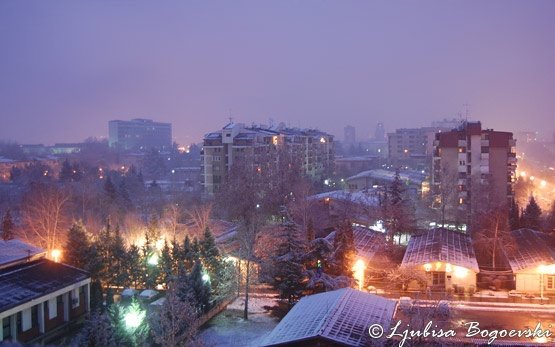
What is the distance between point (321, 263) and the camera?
64.1ft

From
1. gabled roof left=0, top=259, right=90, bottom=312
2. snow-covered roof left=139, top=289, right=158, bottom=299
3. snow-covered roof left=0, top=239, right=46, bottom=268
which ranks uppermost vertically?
snow-covered roof left=0, top=239, right=46, bottom=268

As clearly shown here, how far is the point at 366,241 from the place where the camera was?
25938mm

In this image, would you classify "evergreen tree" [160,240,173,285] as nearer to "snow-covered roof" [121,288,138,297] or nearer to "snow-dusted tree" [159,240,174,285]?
"snow-dusted tree" [159,240,174,285]

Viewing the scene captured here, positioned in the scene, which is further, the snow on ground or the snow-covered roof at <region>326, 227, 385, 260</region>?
the snow-covered roof at <region>326, 227, 385, 260</region>

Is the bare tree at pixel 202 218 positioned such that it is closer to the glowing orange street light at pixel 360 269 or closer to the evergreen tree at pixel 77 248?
the evergreen tree at pixel 77 248

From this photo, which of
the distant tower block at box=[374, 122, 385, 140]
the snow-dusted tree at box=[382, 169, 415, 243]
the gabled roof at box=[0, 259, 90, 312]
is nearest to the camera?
the gabled roof at box=[0, 259, 90, 312]

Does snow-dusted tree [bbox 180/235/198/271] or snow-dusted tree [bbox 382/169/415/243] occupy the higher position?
snow-dusted tree [bbox 382/169/415/243]

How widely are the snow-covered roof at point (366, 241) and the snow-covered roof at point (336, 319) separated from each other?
9025 millimetres

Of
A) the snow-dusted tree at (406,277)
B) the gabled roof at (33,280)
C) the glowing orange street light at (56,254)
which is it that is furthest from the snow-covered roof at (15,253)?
the snow-dusted tree at (406,277)

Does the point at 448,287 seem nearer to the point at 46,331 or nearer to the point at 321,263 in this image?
the point at 321,263

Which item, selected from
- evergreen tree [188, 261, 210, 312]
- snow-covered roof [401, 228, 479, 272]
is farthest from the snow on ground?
snow-covered roof [401, 228, 479, 272]

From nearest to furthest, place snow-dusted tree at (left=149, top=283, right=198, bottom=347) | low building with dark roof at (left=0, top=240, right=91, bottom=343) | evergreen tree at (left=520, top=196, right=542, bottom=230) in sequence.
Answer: snow-dusted tree at (left=149, top=283, right=198, bottom=347), low building with dark roof at (left=0, top=240, right=91, bottom=343), evergreen tree at (left=520, top=196, right=542, bottom=230)

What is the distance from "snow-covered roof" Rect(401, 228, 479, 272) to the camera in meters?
21.7

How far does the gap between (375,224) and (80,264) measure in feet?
61.8
